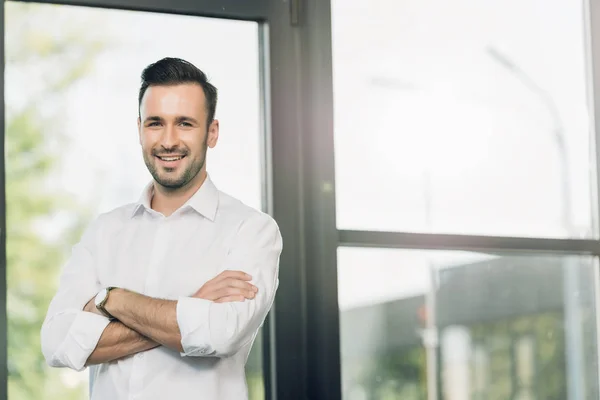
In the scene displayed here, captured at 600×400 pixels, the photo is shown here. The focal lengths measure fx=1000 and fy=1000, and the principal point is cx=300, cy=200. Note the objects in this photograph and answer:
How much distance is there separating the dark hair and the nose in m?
0.11

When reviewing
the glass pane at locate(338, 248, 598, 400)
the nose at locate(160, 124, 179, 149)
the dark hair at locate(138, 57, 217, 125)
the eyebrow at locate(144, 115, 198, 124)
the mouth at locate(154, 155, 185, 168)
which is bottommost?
the glass pane at locate(338, 248, 598, 400)

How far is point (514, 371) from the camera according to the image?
3.32 meters

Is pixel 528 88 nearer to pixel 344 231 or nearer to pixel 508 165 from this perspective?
pixel 508 165

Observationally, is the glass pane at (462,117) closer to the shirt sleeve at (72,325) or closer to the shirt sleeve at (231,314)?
the shirt sleeve at (231,314)

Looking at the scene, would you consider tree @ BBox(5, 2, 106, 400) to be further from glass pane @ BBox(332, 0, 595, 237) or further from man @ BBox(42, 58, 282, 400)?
glass pane @ BBox(332, 0, 595, 237)

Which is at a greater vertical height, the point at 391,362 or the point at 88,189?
the point at 88,189

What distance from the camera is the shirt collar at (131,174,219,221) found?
2.55m

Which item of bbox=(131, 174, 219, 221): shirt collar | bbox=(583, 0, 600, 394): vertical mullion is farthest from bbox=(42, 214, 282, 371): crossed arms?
bbox=(583, 0, 600, 394): vertical mullion

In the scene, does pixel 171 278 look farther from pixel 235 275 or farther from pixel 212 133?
pixel 212 133

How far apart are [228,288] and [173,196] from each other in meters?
0.40

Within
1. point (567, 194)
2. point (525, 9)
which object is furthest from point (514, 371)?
point (525, 9)

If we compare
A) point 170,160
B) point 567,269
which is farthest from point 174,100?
point 567,269

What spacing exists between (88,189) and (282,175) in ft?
1.93

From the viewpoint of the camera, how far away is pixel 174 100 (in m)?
2.57
